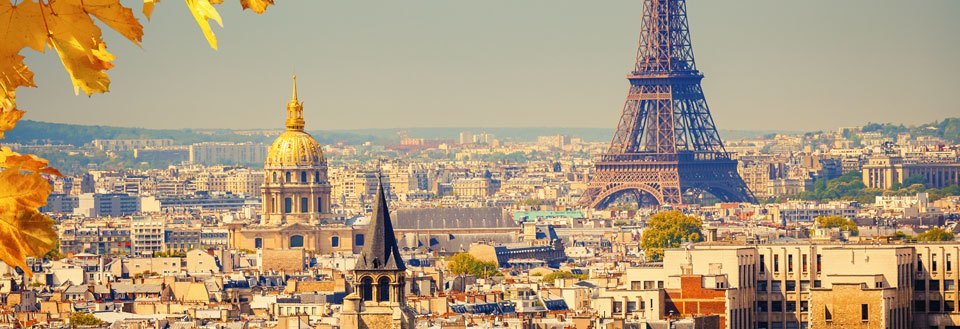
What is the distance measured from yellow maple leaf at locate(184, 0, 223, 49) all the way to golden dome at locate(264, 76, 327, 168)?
12742 cm

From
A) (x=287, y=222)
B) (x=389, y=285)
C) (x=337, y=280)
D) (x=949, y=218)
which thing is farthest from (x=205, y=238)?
(x=389, y=285)

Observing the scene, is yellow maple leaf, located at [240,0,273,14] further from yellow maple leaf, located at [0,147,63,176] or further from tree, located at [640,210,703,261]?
tree, located at [640,210,703,261]

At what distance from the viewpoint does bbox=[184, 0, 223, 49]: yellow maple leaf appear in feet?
13.3

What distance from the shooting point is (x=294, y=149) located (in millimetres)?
132125

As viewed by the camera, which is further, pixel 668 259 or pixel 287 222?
pixel 287 222

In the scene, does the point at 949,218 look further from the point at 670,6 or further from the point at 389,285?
the point at 389,285

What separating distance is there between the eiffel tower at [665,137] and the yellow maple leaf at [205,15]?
174m

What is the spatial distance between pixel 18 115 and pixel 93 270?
101951mm

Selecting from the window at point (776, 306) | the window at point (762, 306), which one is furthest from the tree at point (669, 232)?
the window at point (776, 306)

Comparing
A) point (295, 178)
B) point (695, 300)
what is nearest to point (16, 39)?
point (695, 300)

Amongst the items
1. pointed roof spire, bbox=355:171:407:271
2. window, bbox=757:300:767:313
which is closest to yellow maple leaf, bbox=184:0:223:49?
window, bbox=757:300:767:313

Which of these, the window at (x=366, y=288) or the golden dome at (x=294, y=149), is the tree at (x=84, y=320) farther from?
the golden dome at (x=294, y=149)

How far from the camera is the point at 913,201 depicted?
580ft

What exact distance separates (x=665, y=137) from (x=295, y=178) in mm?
58420
